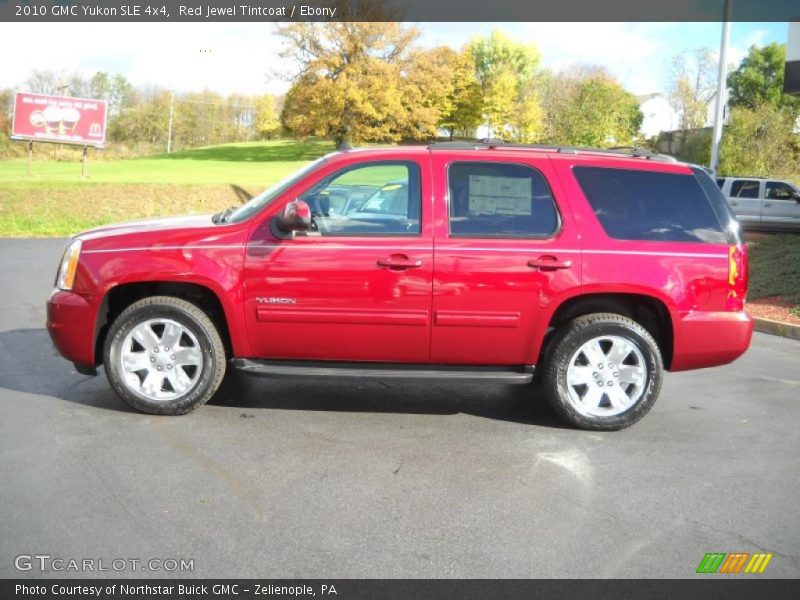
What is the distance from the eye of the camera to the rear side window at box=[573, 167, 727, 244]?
539cm

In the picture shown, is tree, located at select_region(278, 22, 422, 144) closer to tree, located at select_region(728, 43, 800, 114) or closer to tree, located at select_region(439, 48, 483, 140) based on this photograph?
tree, located at select_region(439, 48, 483, 140)

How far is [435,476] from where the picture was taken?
4445mm

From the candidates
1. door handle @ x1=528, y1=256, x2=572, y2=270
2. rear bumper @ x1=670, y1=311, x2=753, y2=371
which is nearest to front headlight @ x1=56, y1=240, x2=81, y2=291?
door handle @ x1=528, y1=256, x2=572, y2=270

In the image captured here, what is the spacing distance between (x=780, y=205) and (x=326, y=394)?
A: 22347 mm

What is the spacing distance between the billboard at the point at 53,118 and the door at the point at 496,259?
1157 inches

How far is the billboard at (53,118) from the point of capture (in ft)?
102

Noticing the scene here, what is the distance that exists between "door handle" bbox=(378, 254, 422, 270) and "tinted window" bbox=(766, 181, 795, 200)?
22.7 metres

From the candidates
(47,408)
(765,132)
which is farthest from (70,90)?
(47,408)

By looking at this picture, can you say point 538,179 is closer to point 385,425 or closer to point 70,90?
point 385,425

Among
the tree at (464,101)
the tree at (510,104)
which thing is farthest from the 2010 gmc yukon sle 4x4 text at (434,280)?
the tree at (464,101)

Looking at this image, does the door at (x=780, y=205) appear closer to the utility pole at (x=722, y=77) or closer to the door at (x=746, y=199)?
the door at (x=746, y=199)

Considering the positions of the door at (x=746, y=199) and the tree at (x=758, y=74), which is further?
the tree at (x=758, y=74)

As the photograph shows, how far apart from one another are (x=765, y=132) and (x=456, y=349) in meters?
28.9

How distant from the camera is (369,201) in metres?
5.47
